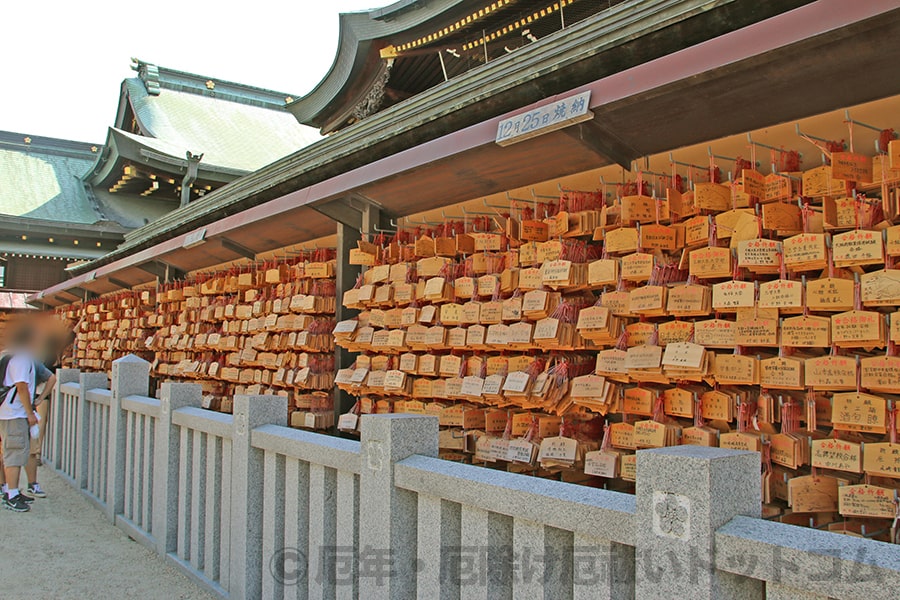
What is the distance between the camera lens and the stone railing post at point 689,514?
5.60ft

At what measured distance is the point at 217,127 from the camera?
21719 millimetres

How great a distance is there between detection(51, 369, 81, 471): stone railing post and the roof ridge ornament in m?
14.9

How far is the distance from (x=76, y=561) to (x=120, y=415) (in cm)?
132

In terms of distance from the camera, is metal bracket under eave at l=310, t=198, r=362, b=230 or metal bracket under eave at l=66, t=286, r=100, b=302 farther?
metal bracket under eave at l=66, t=286, r=100, b=302

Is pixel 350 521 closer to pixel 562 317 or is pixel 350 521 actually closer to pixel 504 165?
pixel 562 317

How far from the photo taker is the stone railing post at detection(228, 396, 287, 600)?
Answer: 388cm

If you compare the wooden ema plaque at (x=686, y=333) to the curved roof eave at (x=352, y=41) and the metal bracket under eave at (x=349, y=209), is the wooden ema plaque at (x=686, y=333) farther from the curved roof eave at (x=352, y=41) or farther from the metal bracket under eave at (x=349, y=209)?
the curved roof eave at (x=352, y=41)

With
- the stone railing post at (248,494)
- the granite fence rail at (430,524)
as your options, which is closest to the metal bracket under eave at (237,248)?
the granite fence rail at (430,524)

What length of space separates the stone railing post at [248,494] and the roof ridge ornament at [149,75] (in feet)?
66.7

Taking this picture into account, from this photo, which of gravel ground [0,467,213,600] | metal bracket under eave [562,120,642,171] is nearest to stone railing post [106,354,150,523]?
gravel ground [0,467,213,600]

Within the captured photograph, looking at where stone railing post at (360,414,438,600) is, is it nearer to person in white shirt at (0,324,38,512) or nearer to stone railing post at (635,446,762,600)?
stone railing post at (635,446,762,600)

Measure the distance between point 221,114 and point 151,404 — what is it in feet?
62.6

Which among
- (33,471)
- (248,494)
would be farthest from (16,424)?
(248,494)

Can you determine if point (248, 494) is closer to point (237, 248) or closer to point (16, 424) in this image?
point (16, 424)
